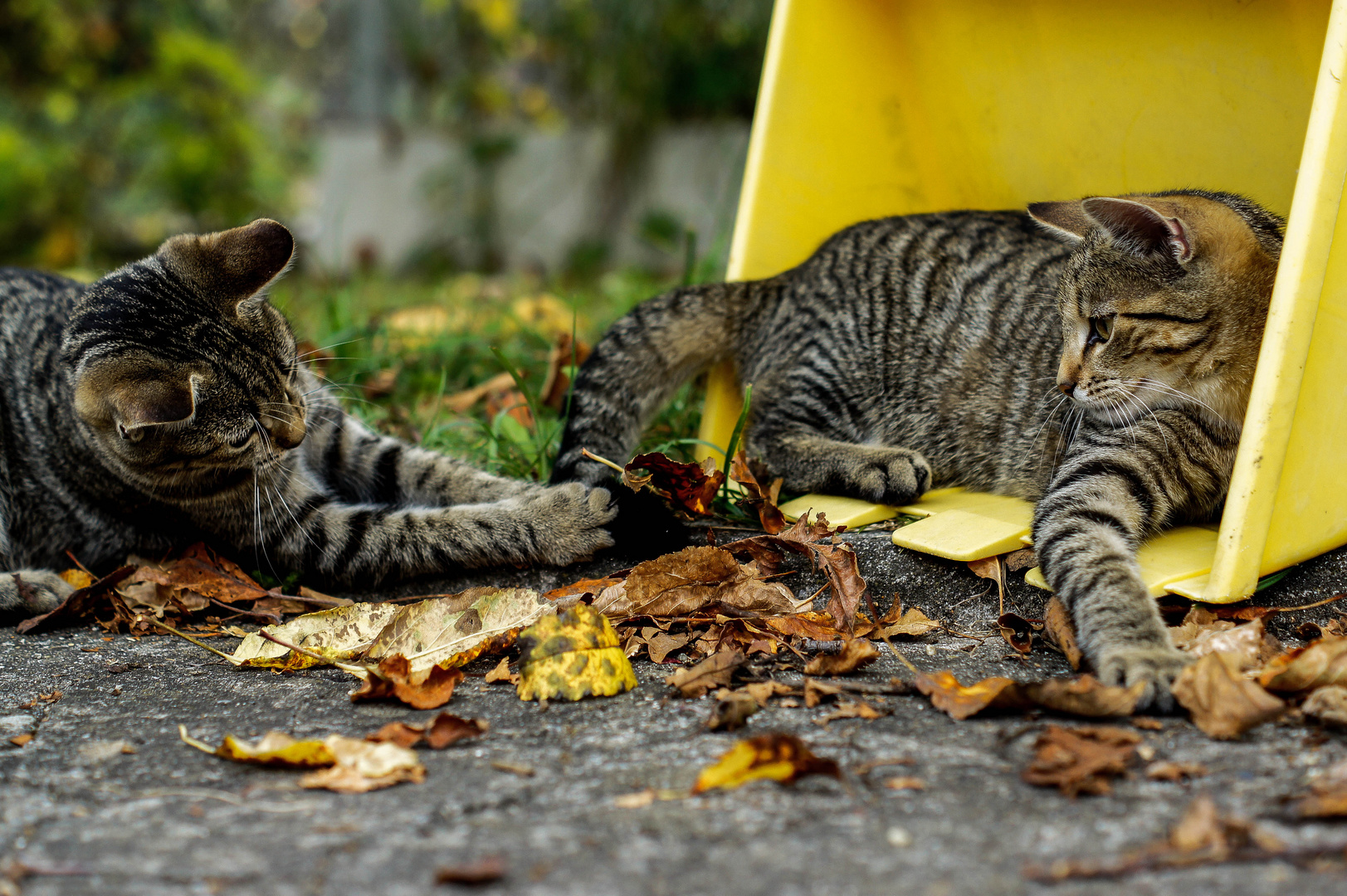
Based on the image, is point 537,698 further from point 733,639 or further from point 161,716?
point 161,716

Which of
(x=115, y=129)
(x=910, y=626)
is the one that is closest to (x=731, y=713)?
(x=910, y=626)

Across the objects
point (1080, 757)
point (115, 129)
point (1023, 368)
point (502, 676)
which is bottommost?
point (502, 676)

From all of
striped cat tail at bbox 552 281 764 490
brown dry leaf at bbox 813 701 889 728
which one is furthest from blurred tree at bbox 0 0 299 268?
→ brown dry leaf at bbox 813 701 889 728

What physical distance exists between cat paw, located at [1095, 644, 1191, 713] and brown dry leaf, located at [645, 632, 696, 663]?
742 millimetres

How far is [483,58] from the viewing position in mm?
8062

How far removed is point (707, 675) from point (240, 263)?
5.32ft

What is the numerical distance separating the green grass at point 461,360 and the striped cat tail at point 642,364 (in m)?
0.12

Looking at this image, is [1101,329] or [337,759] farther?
[1101,329]

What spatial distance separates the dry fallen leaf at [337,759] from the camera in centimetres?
145

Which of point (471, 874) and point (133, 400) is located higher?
point (133, 400)

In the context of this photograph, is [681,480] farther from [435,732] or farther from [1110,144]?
[1110,144]

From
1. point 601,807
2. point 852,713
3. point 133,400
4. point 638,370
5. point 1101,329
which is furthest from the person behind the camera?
point 638,370

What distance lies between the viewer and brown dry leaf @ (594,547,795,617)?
210 cm

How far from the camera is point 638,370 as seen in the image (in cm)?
296
